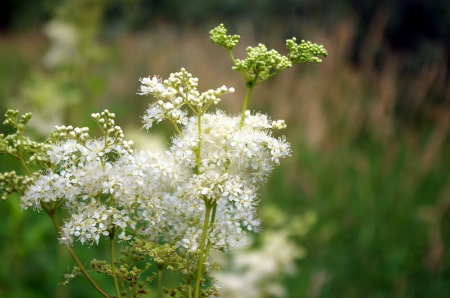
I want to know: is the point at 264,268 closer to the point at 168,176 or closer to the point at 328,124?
the point at 168,176

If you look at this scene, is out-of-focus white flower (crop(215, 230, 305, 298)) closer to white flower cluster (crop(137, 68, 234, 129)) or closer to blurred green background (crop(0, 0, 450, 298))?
blurred green background (crop(0, 0, 450, 298))

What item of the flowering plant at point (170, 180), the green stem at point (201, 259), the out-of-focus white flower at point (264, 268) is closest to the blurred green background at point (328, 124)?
the out-of-focus white flower at point (264, 268)

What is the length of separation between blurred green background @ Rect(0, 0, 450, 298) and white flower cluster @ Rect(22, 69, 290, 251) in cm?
159

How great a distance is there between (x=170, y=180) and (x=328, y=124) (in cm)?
686

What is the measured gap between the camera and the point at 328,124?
8000 millimetres

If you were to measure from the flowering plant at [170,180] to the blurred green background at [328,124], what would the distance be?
1565mm

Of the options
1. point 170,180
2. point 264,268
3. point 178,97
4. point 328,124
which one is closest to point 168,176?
point 170,180

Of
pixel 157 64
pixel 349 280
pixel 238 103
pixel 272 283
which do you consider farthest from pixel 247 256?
pixel 157 64

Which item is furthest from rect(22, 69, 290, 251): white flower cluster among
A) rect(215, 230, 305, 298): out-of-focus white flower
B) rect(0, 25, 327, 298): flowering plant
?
rect(215, 230, 305, 298): out-of-focus white flower

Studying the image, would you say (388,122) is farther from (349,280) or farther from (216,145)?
(216,145)

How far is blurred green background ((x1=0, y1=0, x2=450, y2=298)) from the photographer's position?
4.97 meters

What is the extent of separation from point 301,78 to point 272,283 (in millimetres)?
5353

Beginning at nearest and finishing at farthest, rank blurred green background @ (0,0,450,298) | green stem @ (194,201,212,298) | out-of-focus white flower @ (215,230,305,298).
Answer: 1. green stem @ (194,201,212,298)
2. out-of-focus white flower @ (215,230,305,298)
3. blurred green background @ (0,0,450,298)

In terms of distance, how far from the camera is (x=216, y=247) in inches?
54.6
